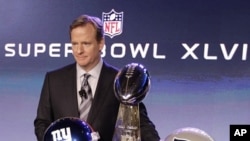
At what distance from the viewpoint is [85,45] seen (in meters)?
1.00

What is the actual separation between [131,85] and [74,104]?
1.09ft

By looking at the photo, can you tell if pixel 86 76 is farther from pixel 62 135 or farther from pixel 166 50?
pixel 166 50

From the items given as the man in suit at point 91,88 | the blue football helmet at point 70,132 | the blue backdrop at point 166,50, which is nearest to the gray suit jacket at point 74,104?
the man in suit at point 91,88

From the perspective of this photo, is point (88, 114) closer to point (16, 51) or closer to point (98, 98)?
point (98, 98)

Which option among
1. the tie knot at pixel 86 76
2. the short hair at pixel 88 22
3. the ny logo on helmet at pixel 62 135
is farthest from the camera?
the tie knot at pixel 86 76

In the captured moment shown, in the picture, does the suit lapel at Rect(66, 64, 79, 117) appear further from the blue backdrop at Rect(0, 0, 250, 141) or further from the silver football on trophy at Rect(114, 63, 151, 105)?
the blue backdrop at Rect(0, 0, 250, 141)

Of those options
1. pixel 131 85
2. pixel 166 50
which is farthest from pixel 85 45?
pixel 166 50

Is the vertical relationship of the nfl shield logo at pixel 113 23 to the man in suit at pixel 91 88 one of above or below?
above

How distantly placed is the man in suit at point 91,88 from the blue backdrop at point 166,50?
3.39 ft

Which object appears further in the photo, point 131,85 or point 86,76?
point 86,76

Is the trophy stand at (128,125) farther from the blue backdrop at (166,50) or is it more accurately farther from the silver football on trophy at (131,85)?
the blue backdrop at (166,50)

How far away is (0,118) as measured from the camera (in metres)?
2.42

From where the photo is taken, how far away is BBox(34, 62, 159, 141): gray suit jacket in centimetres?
104

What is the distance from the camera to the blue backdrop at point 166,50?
210 centimetres
